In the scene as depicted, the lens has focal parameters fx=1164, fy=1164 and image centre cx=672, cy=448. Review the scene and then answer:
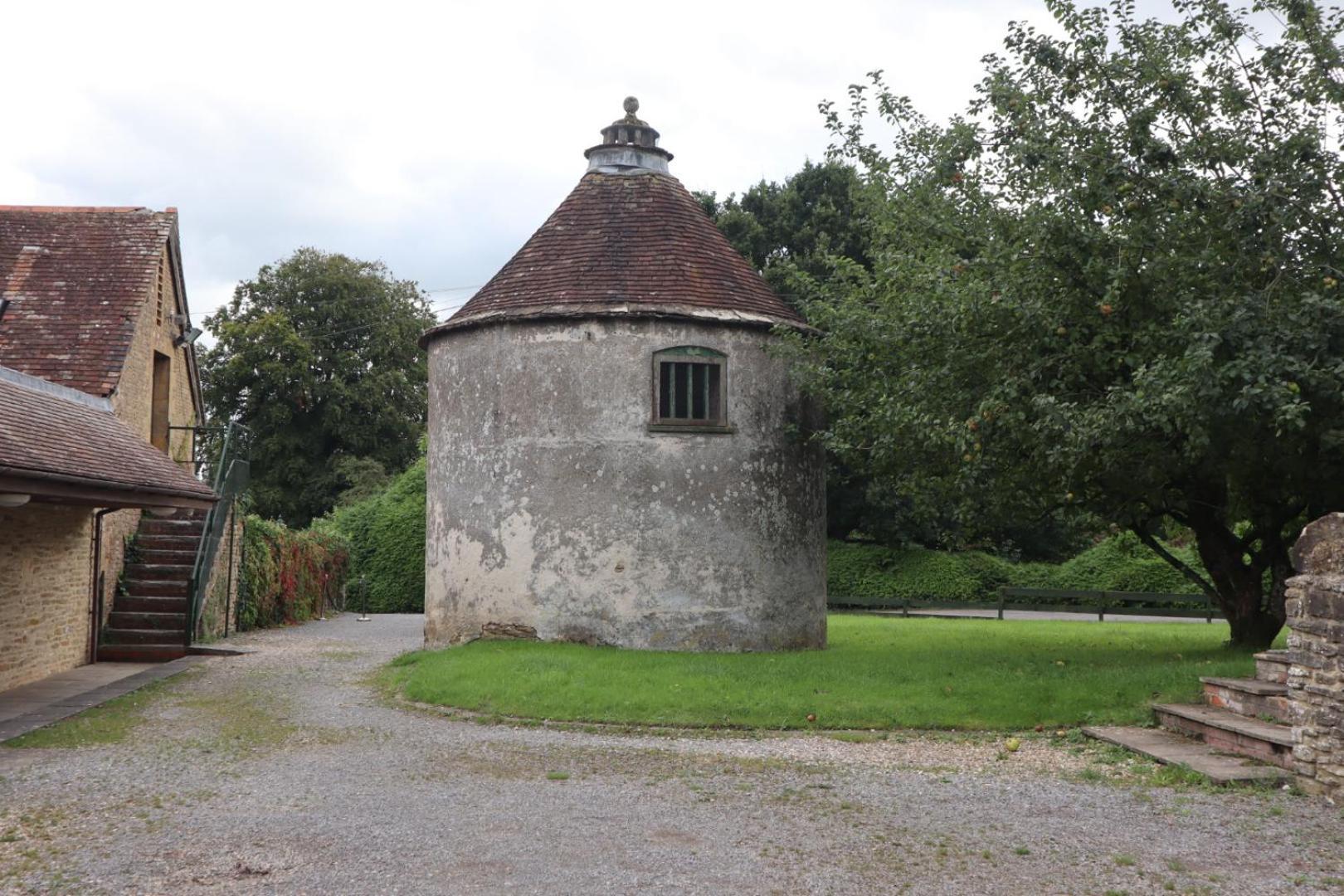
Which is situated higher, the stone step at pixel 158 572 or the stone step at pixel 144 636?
the stone step at pixel 158 572

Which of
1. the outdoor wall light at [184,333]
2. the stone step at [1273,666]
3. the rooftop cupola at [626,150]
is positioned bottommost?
the stone step at [1273,666]

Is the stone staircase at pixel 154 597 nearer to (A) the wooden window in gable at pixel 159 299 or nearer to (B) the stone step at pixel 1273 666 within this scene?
(A) the wooden window in gable at pixel 159 299

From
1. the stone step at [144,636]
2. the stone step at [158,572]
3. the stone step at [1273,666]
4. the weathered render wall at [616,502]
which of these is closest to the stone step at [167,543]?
the stone step at [158,572]

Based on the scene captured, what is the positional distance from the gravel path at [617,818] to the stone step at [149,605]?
7.30m

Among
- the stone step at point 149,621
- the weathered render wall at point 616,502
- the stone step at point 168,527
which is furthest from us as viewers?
the stone step at point 168,527

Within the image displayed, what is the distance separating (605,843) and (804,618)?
408 inches

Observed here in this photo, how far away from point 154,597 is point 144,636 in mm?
896

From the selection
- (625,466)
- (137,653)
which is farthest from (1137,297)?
(137,653)

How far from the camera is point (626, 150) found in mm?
18531

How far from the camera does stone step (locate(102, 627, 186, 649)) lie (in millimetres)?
16672

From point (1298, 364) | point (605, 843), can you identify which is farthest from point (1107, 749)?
point (605, 843)

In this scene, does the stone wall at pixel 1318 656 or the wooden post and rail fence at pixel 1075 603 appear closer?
the stone wall at pixel 1318 656

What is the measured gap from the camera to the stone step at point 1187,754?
8125 millimetres

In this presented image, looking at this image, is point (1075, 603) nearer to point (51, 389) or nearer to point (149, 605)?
point (149, 605)
